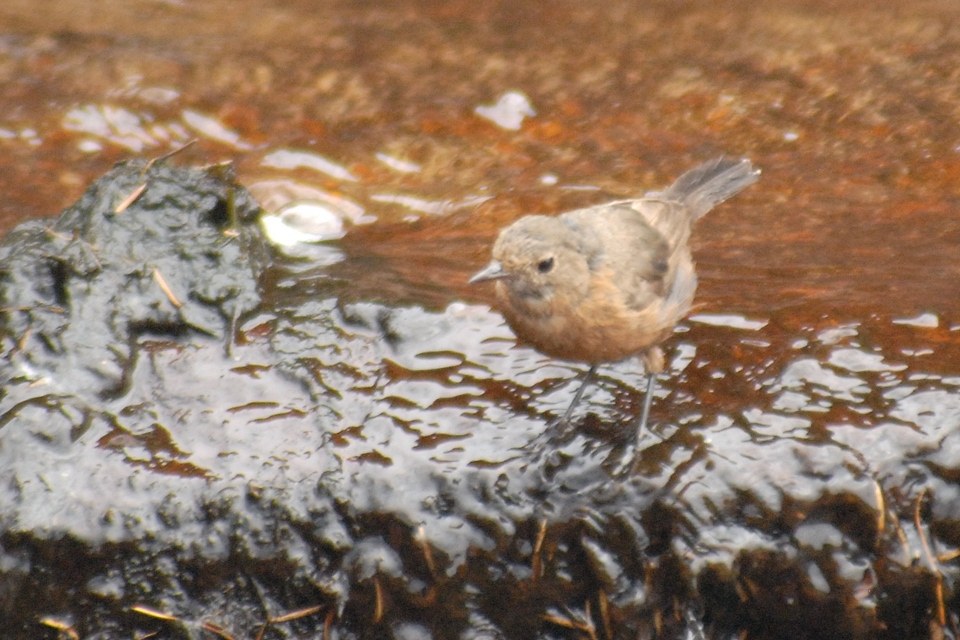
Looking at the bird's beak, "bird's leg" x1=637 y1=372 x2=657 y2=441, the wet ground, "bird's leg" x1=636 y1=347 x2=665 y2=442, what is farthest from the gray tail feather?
the bird's beak

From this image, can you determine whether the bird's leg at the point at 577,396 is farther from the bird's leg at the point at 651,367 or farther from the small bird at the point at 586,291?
the bird's leg at the point at 651,367

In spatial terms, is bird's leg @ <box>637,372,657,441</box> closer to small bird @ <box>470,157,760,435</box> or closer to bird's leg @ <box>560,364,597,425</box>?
small bird @ <box>470,157,760,435</box>

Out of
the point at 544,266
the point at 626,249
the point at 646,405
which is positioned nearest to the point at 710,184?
the point at 626,249

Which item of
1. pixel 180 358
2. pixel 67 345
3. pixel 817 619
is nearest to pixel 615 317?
pixel 817 619

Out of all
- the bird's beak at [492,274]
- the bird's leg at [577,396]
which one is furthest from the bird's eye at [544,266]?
the bird's leg at [577,396]

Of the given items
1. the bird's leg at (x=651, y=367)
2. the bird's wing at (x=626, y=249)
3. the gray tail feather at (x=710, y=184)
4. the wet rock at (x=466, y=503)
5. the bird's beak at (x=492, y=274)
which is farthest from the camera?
the gray tail feather at (x=710, y=184)

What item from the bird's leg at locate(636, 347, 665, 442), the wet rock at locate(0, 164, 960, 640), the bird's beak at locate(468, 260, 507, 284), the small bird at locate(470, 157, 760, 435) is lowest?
the wet rock at locate(0, 164, 960, 640)

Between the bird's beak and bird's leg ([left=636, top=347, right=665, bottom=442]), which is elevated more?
the bird's beak

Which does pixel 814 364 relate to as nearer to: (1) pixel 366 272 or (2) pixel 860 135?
(1) pixel 366 272

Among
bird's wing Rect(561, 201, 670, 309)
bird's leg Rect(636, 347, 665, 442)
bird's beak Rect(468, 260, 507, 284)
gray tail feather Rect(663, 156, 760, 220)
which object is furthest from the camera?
gray tail feather Rect(663, 156, 760, 220)
